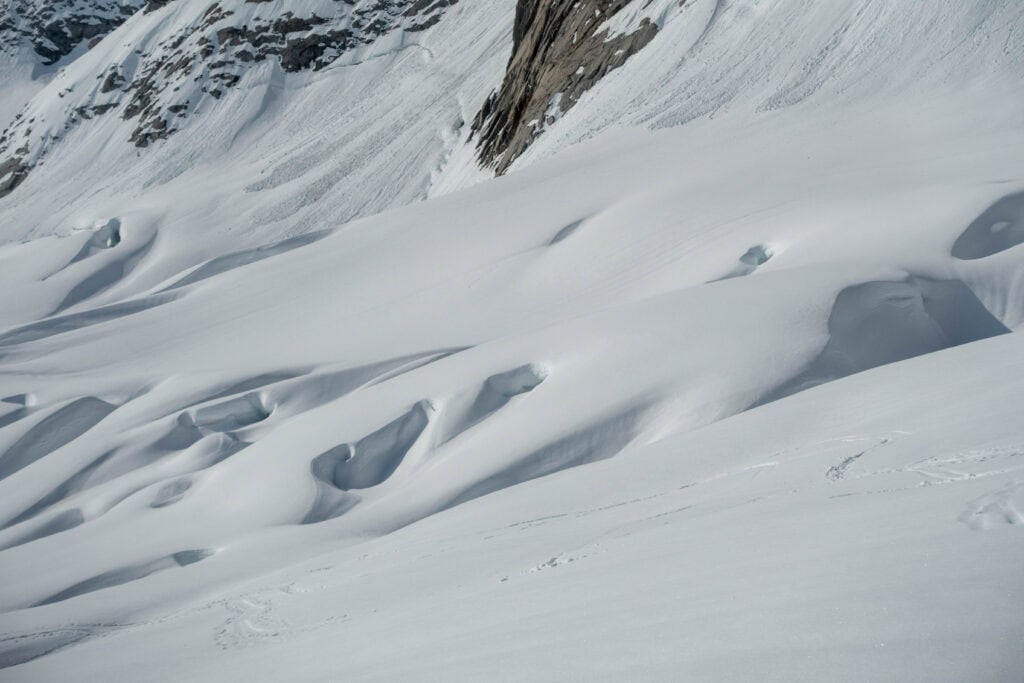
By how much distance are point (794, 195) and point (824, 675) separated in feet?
50.9

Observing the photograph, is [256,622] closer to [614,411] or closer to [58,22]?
[614,411]

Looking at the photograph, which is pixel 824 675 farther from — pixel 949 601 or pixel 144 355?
pixel 144 355

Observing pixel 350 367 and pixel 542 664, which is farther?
pixel 350 367

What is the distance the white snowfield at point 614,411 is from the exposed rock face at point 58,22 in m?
61.9

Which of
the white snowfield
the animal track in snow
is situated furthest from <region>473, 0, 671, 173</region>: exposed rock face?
the animal track in snow

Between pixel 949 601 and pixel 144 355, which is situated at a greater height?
pixel 949 601

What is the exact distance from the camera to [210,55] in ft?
181

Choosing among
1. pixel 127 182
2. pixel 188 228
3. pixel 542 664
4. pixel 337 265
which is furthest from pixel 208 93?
pixel 542 664

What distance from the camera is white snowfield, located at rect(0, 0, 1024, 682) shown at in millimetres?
4344

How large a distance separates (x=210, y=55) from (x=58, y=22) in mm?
36597

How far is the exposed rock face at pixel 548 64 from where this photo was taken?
30828mm

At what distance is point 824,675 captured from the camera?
317 centimetres

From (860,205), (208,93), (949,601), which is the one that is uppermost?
(208,93)

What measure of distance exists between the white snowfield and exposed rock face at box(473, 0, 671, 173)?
4.93ft
